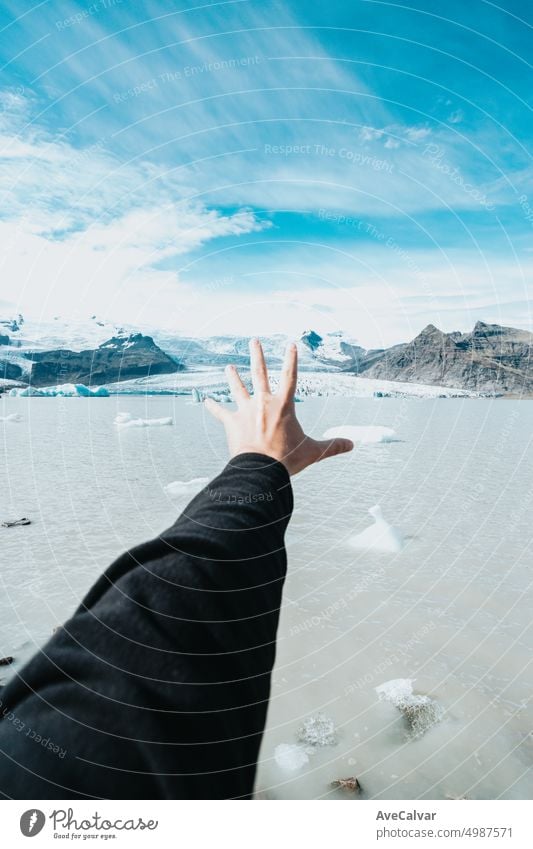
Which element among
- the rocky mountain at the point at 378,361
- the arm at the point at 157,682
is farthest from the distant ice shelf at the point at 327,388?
the arm at the point at 157,682

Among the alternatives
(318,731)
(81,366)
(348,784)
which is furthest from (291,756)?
(81,366)

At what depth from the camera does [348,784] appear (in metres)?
4.06

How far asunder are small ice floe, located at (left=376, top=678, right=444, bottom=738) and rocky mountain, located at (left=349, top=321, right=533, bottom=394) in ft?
126

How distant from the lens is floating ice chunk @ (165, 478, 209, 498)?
43.8ft

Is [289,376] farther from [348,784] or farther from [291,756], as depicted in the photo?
[291,756]

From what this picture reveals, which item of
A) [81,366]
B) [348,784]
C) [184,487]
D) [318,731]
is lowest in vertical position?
[184,487]

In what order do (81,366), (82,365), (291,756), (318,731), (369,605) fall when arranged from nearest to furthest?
1. (291,756)
2. (318,731)
3. (369,605)
4. (82,365)
5. (81,366)

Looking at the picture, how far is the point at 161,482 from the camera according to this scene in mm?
15055

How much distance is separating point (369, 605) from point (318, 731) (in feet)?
9.08

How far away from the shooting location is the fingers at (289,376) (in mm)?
1542

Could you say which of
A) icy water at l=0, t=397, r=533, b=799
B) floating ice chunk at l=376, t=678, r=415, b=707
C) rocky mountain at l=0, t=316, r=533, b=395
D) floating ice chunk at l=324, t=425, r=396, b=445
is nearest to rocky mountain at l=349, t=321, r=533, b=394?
rocky mountain at l=0, t=316, r=533, b=395

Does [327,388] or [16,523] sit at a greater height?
[327,388]
